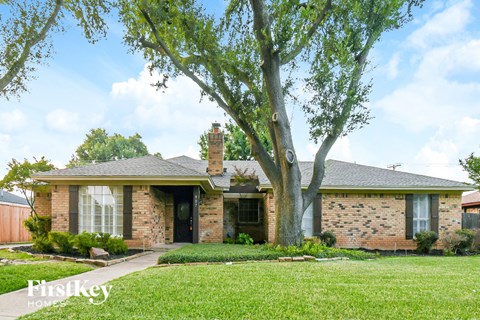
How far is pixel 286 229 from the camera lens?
11.7 m

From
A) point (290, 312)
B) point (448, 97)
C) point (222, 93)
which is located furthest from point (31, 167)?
point (448, 97)

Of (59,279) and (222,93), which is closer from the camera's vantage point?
(59,279)

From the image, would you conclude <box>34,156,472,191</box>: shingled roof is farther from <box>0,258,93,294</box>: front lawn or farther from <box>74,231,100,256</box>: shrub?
<box>0,258,93,294</box>: front lawn

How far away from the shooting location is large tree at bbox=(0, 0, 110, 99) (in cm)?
1184

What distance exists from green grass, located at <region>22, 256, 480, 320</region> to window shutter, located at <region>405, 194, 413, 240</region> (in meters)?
7.87

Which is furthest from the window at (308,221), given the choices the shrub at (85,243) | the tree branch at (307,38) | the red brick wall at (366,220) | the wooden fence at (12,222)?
the wooden fence at (12,222)

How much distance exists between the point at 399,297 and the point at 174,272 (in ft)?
13.0

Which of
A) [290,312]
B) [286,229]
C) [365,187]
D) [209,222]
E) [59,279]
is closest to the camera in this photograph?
[290,312]

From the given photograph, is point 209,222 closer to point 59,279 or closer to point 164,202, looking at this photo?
point 164,202

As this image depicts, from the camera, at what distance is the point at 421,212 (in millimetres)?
15539

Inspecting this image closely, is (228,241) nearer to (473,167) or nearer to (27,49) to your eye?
(27,49)

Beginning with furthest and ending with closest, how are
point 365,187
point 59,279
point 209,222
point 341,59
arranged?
point 209,222 < point 365,187 < point 341,59 < point 59,279

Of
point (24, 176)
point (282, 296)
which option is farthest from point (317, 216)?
point (24, 176)

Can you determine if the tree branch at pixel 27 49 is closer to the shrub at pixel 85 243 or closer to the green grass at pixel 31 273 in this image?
the shrub at pixel 85 243
